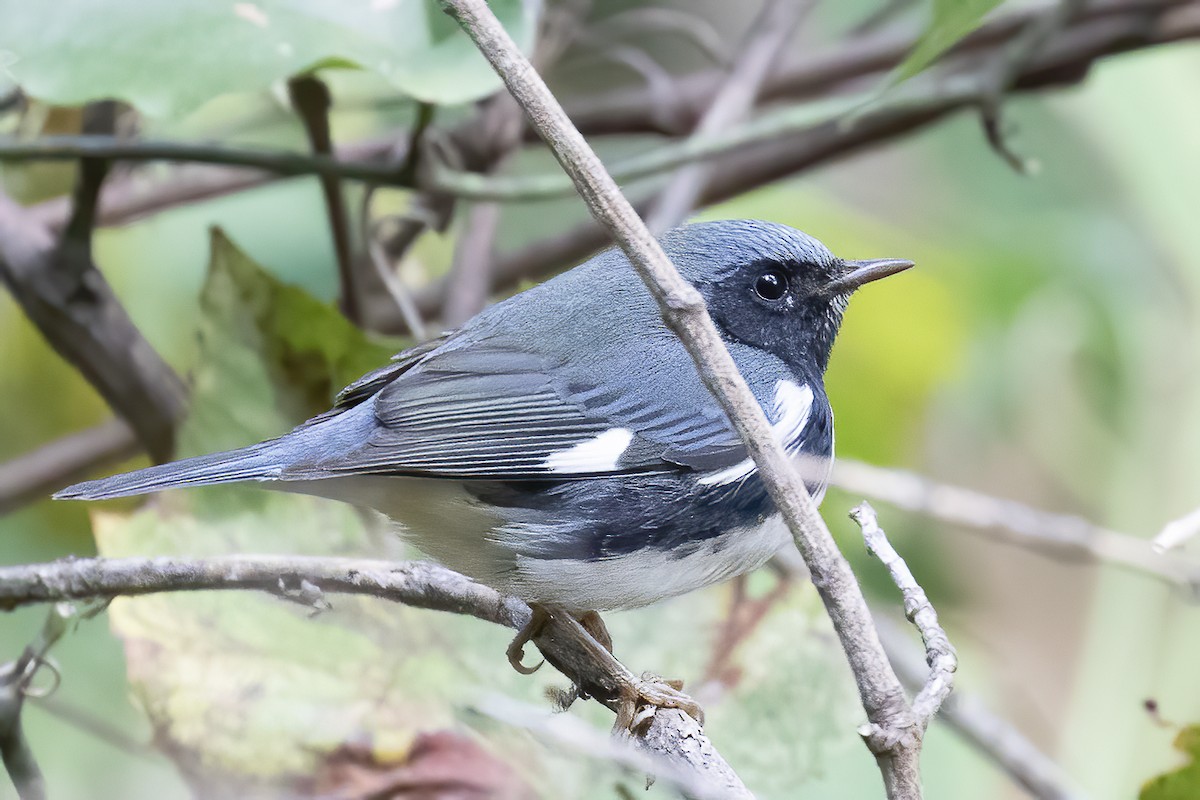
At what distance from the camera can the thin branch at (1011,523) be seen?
2.02 metres

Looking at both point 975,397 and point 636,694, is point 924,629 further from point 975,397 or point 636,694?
point 975,397

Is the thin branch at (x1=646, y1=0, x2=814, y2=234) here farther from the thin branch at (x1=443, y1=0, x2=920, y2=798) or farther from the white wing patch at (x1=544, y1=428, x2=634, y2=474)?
the thin branch at (x1=443, y1=0, x2=920, y2=798)

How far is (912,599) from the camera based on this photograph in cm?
118

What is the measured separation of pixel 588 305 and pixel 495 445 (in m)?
0.28

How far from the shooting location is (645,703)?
5.60 ft

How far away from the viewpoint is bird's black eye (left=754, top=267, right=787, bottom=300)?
1.92 meters

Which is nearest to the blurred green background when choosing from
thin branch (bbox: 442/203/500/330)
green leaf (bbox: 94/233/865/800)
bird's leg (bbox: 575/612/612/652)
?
green leaf (bbox: 94/233/865/800)

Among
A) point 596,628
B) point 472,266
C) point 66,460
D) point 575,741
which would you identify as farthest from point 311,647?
point 575,741

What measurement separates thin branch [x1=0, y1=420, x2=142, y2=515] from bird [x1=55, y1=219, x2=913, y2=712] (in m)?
0.79

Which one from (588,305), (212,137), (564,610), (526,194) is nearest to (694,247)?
(588,305)

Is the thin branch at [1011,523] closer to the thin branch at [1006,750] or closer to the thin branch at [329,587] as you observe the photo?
the thin branch at [1006,750]

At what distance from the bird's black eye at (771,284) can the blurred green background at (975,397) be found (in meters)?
0.52

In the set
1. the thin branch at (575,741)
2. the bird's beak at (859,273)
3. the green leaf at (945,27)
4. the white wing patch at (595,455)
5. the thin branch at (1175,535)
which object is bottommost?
the thin branch at (575,741)

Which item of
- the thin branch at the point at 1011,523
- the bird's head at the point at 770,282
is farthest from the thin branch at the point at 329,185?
the thin branch at the point at 1011,523
